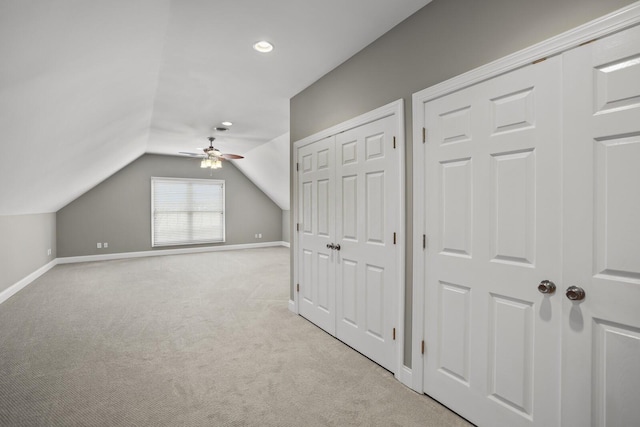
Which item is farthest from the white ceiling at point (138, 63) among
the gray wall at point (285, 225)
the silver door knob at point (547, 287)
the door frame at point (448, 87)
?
the gray wall at point (285, 225)

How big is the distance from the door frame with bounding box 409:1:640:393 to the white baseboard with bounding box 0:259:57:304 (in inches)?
205

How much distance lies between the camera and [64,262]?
22.9 ft

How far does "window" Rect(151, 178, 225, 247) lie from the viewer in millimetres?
8133

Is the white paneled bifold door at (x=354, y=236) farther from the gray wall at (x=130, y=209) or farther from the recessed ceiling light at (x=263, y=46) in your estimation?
the gray wall at (x=130, y=209)

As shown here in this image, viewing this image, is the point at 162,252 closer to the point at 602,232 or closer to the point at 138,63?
the point at 138,63

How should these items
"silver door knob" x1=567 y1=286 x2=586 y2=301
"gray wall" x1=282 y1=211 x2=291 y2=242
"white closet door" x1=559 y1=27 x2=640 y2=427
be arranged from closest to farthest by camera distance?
"white closet door" x1=559 y1=27 x2=640 y2=427, "silver door knob" x1=567 y1=286 x2=586 y2=301, "gray wall" x1=282 y1=211 x2=291 y2=242

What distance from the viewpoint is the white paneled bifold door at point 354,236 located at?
2469 millimetres

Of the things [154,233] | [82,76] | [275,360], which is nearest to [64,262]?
Result: [154,233]

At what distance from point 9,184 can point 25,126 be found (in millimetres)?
1332

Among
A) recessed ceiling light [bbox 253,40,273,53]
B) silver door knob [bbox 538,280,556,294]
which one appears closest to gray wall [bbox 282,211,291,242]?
recessed ceiling light [bbox 253,40,273,53]

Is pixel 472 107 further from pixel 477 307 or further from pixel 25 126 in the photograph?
pixel 25 126

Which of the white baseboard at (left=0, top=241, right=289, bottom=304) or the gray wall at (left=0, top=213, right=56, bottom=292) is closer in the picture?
the gray wall at (left=0, top=213, right=56, bottom=292)

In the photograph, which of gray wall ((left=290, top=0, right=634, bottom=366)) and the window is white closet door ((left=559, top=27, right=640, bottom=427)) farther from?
the window

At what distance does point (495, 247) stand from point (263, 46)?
2367 mm
